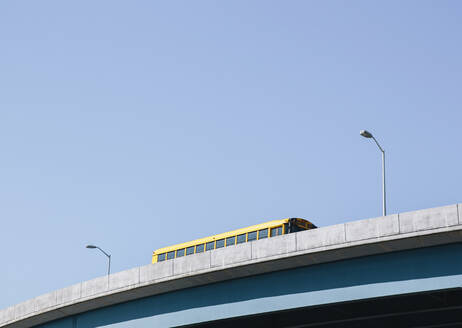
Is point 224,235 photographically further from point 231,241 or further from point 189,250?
point 189,250

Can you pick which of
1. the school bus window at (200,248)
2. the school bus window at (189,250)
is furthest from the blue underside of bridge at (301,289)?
the school bus window at (189,250)

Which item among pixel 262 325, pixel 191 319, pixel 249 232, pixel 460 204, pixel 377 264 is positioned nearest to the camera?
pixel 460 204

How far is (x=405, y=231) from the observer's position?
2233cm

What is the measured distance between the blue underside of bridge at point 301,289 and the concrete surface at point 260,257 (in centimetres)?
33

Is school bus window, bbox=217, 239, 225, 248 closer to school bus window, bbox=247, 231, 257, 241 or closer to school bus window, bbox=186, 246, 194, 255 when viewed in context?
school bus window, bbox=247, 231, 257, 241

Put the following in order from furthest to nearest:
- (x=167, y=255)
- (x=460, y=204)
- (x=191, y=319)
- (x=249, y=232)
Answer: (x=167, y=255) → (x=249, y=232) → (x=191, y=319) → (x=460, y=204)

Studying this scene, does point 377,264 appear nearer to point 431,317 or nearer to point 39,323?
point 431,317

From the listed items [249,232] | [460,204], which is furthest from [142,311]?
[460,204]

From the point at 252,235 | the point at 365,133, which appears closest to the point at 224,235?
the point at 252,235

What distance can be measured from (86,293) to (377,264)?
12.1 metres

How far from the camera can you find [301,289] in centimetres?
2506

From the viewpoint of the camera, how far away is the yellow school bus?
121 ft

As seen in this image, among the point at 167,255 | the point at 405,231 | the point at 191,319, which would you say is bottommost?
the point at 191,319

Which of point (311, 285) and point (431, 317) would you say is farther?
point (431, 317)
